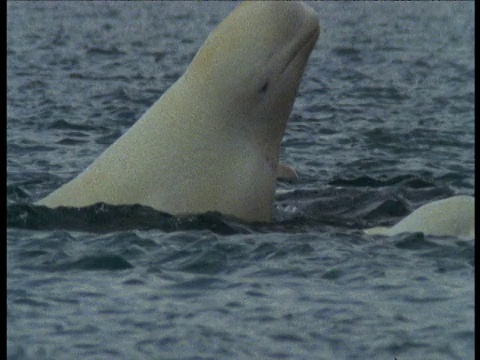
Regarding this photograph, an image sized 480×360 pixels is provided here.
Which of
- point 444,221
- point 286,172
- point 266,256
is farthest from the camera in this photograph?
point 286,172

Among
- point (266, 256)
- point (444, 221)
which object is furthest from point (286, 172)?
point (266, 256)

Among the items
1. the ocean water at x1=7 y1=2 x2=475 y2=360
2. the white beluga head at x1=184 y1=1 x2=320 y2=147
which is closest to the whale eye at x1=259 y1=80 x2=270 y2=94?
the white beluga head at x1=184 y1=1 x2=320 y2=147

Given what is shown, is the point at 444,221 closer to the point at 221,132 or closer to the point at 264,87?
the point at 264,87

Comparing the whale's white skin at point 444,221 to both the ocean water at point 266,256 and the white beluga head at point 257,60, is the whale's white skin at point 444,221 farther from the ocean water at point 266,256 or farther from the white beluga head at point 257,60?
the white beluga head at point 257,60

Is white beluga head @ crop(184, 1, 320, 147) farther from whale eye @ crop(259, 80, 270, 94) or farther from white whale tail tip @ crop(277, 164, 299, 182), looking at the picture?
white whale tail tip @ crop(277, 164, 299, 182)

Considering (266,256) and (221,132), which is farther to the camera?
(221,132)

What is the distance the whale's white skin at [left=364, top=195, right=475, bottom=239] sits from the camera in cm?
1384

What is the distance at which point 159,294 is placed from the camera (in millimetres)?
12273

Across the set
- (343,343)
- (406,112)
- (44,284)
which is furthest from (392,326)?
(406,112)

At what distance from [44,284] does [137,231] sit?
1.58 meters

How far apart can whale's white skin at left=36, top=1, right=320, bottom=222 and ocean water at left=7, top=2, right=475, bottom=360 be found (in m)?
0.23

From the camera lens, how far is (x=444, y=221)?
45.6ft

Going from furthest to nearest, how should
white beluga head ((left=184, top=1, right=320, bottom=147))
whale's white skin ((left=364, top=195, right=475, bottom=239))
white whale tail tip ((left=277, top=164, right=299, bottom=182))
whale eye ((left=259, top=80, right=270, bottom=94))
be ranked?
white whale tail tip ((left=277, top=164, right=299, bottom=182)), whale eye ((left=259, top=80, right=270, bottom=94)), white beluga head ((left=184, top=1, right=320, bottom=147)), whale's white skin ((left=364, top=195, right=475, bottom=239))

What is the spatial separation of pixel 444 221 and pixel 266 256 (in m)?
1.79
